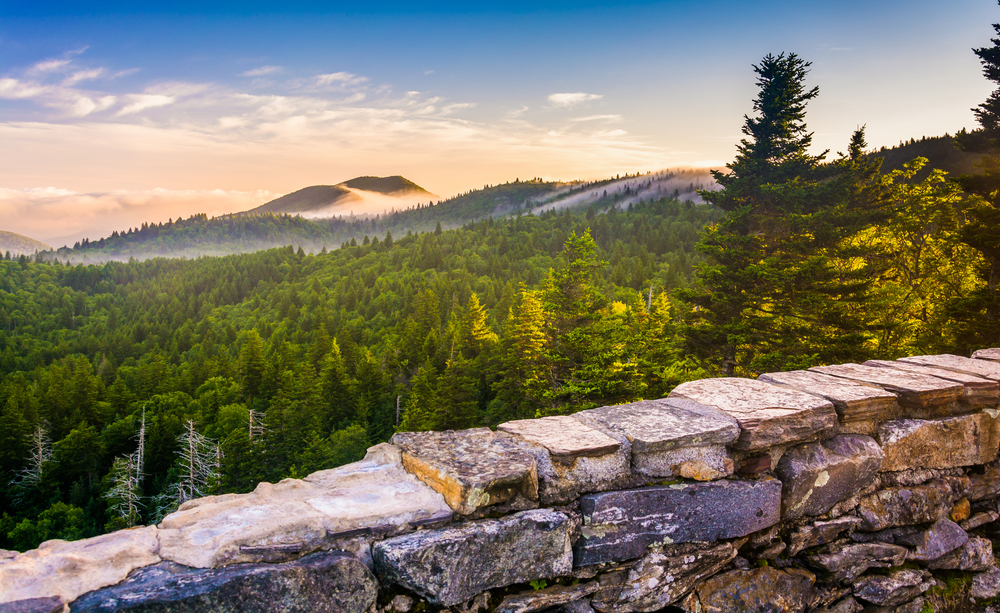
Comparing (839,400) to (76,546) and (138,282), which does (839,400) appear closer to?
(76,546)

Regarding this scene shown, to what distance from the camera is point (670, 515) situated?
10.5 feet

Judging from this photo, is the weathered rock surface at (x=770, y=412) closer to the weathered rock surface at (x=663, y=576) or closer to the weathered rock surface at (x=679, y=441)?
the weathered rock surface at (x=679, y=441)

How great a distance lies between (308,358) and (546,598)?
64929 millimetres

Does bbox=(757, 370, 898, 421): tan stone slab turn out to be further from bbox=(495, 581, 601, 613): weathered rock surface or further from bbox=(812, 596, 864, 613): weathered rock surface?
bbox=(495, 581, 601, 613): weathered rock surface

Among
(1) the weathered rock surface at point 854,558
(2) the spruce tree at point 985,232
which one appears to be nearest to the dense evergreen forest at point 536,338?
(2) the spruce tree at point 985,232

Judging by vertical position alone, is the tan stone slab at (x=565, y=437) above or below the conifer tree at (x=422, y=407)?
above

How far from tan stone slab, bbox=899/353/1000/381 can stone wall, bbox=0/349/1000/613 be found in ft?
0.35

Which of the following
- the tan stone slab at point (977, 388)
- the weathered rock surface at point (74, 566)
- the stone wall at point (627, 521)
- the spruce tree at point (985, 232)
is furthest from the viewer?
the spruce tree at point (985, 232)

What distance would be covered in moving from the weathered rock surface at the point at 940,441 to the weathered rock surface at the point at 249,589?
3884 mm

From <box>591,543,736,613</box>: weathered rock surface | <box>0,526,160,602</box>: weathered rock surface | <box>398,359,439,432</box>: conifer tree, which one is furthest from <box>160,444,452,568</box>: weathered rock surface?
<box>398,359,439,432</box>: conifer tree

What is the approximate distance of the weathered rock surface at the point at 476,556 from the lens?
257cm

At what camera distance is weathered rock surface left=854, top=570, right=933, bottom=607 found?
3609 mm

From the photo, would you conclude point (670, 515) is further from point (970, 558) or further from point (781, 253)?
point (781, 253)

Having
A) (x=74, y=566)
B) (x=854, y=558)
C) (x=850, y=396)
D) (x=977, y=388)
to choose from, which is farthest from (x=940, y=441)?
(x=74, y=566)
